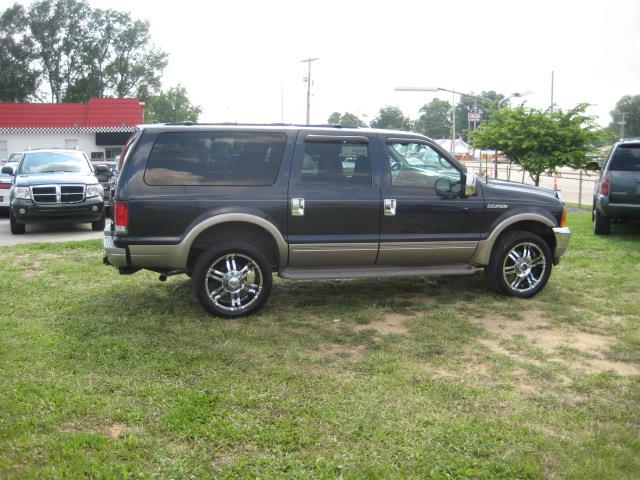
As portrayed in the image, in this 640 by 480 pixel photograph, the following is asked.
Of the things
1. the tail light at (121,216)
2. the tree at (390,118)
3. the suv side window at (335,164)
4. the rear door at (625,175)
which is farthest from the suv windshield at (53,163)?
the tree at (390,118)

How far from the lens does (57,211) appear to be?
13070mm

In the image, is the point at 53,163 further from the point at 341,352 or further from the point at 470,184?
the point at 341,352

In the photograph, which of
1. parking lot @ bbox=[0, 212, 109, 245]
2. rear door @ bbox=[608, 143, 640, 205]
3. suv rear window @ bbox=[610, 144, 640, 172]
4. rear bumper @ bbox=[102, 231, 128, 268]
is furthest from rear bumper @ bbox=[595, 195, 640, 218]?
parking lot @ bbox=[0, 212, 109, 245]

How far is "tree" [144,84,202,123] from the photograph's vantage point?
6712 centimetres

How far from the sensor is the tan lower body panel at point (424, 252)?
689cm

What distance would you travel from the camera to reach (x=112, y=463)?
3.54 metres

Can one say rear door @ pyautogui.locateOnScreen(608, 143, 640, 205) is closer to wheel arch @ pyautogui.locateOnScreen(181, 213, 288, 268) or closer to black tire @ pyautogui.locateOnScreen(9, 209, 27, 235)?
wheel arch @ pyautogui.locateOnScreen(181, 213, 288, 268)

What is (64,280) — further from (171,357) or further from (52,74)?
(52,74)

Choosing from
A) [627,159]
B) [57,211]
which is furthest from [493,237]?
[57,211]

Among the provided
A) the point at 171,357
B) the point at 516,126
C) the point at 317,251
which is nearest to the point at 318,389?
the point at 171,357

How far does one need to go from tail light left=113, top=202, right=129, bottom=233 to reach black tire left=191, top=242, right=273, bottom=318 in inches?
29.7

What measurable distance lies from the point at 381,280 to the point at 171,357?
12.2ft

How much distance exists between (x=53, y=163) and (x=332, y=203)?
9809mm

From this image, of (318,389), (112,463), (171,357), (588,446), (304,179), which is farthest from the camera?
(304,179)
